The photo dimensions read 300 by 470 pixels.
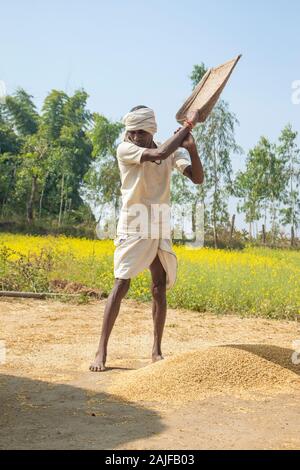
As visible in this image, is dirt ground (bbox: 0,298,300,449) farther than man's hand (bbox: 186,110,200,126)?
No

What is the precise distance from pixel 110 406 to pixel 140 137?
1.88 meters

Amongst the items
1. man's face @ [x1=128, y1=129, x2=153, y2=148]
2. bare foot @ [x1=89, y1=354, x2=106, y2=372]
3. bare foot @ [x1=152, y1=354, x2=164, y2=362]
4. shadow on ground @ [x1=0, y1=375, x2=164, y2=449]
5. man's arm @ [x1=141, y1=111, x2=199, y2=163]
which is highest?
man's face @ [x1=128, y1=129, x2=153, y2=148]

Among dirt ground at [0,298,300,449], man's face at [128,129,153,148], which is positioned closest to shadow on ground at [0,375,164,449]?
dirt ground at [0,298,300,449]

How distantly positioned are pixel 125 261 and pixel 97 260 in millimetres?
6357

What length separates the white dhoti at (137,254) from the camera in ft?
15.3

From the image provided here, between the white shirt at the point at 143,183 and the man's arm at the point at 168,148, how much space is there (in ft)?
0.58

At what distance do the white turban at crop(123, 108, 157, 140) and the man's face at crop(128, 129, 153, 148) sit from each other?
4 cm

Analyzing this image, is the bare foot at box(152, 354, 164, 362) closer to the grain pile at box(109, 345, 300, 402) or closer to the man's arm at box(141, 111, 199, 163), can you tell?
the grain pile at box(109, 345, 300, 402)

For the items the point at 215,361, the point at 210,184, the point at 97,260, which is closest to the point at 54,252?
the point at 97,260

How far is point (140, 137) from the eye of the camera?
15.3 feet

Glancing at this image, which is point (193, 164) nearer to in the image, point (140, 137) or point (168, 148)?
point (168, 148)

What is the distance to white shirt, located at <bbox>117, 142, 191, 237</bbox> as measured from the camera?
4.60 m

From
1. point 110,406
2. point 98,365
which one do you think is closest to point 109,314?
point 98,365

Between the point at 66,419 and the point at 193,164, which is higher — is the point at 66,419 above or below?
below
